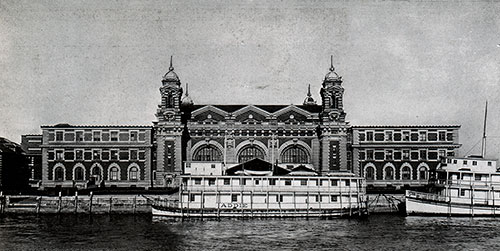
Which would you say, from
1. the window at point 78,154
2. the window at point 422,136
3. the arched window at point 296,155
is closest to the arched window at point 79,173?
the window at point 78,154

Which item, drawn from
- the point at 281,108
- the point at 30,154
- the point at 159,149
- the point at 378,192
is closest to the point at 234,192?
the point at 378,192

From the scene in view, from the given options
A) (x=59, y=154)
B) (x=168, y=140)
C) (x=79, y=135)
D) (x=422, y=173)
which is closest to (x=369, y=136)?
(x=422, y=173)

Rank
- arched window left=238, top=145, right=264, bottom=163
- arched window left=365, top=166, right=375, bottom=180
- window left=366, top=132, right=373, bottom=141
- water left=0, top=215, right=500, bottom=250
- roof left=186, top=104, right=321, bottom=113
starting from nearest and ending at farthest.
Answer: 1. water left=0, top=215, right=500, bottom=250
2. arched window left=238, top=145, right=264, bottom=163
3. arched window left=365, top=166, right=375, bottom=180
4. window left=366, top=132, right=373, bottom=141
5. roof left=186, top=104, right=321, bottom=113

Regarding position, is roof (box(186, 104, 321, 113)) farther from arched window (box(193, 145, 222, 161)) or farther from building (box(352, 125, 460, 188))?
building (box(352, 125, 460, 188))

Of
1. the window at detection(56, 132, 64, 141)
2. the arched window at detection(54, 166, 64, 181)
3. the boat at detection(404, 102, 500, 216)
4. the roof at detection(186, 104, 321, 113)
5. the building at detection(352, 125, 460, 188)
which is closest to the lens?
the boat at detection(404, 102, 500, 216)

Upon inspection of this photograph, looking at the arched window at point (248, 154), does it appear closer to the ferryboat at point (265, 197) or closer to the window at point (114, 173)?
the window at point (114, 173)

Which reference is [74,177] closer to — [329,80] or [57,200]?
[57,200]

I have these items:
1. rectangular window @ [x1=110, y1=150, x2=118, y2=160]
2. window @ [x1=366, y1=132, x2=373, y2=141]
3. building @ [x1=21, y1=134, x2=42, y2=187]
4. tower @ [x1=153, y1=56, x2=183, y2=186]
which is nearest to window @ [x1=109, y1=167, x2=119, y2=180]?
rectangular window @ [x1=110, y1=150, x2=118, y2=160]
